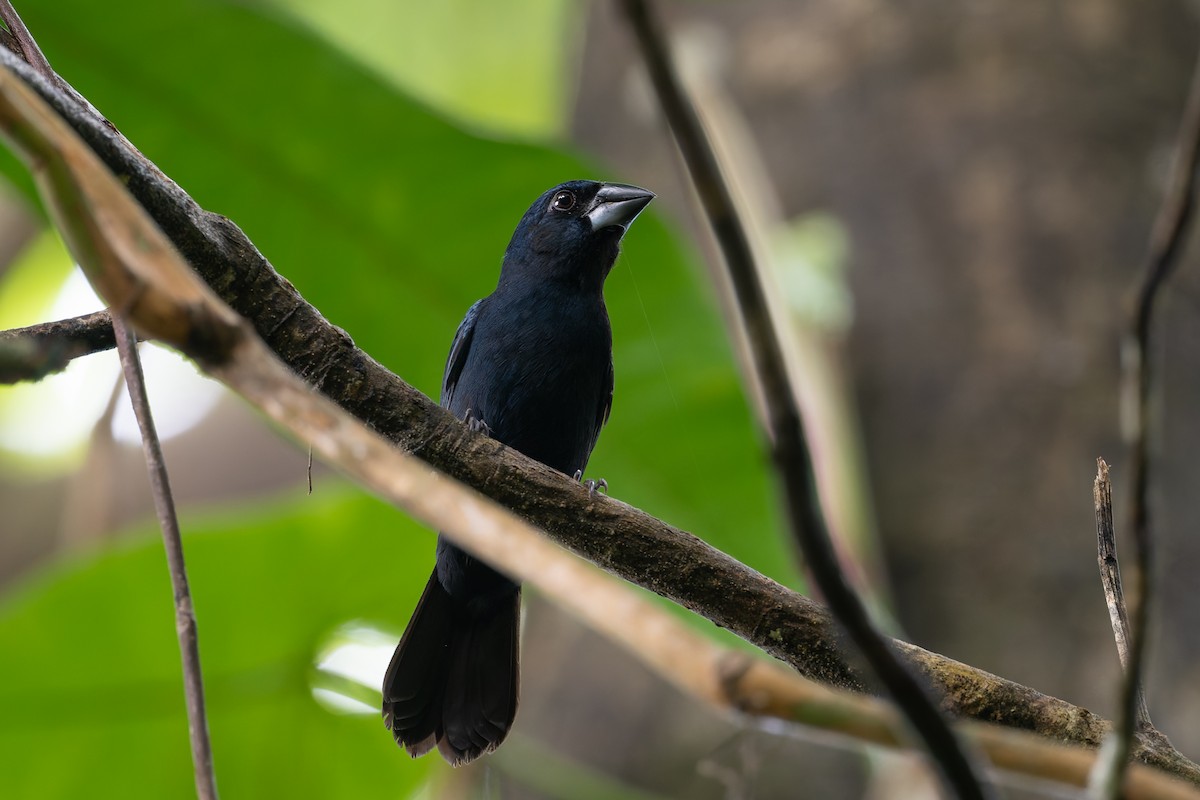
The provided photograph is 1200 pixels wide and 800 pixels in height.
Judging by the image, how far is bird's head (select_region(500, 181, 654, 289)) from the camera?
11.6 feet

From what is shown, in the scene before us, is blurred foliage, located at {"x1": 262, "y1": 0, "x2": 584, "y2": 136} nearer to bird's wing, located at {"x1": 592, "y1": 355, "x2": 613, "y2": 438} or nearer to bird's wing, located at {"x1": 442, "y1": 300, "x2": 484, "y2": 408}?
bird's wing, located at {"x1": 442, "y1": 300, "x2": 484, "y2": 408}

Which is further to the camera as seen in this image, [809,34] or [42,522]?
[42,522]

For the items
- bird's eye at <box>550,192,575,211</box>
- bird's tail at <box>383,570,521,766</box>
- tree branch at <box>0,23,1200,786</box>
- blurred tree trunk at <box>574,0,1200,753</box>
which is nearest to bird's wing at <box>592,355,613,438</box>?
bird's tail at <box>383,570,521,766</box>

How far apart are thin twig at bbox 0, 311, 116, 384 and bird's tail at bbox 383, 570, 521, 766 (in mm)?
1543

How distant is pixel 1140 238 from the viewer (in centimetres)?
496

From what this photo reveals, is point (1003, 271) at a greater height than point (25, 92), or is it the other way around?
point (1003, 271)

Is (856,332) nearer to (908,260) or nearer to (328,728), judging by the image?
(908,260)

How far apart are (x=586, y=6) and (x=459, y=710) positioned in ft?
15.9

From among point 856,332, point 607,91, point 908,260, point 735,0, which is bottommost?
point 856,332

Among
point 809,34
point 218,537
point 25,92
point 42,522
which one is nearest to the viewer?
point 25,92

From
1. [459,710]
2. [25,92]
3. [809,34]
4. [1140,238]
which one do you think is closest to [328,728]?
[459,710]

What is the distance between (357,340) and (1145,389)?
1.96m

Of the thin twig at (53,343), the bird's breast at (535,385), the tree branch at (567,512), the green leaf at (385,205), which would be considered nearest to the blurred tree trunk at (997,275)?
the bird's breast at (535,385)

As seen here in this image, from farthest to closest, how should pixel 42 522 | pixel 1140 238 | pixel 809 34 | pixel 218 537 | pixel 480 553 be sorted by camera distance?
1. pixel 42 522
2. pixel 809 34
3. pixel 1140 238
4. pixel 218 537
5. pixel 480 553
